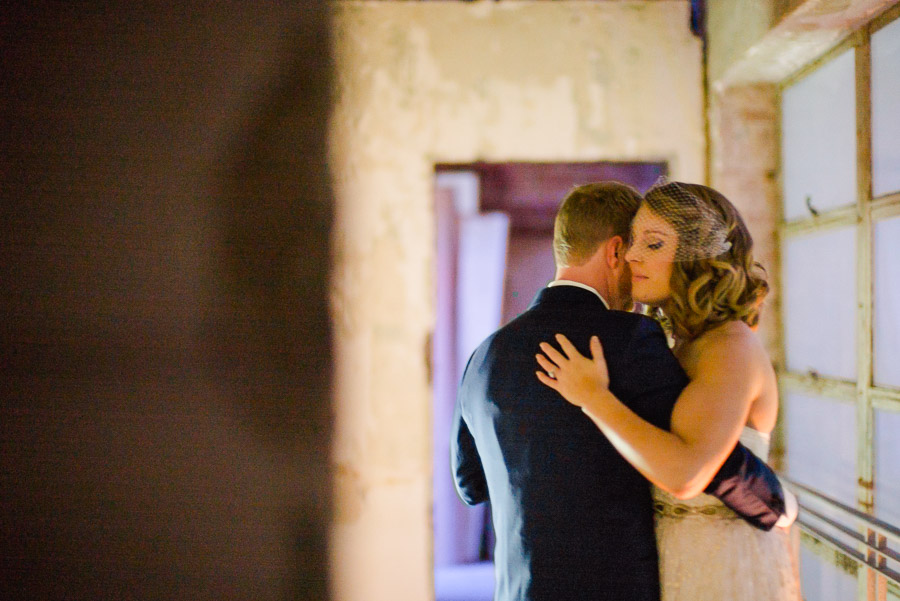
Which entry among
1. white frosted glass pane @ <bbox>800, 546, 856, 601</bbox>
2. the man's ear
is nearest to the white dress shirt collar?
the man's ear

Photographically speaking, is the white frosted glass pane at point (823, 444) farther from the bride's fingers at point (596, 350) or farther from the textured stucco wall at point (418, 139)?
the bride's fingers at point (596, 350)

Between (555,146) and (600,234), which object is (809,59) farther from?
(600,234)

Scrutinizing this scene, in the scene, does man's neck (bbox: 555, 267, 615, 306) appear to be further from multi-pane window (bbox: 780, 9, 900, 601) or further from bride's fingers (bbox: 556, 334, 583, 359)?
multi-pane window (bbox: 780, 9, 900, 601)

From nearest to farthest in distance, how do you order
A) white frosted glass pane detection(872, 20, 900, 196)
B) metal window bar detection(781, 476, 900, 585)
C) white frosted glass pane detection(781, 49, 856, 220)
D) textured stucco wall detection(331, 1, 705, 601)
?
metal window bar detection(781, 476, 900, 585) → white frosted glass pane detection(872, 20, 900, 196) → white frosted glass pane detection(781, 49, 856, 220) → textured stucco wall detection(331, 1, 705, 601)

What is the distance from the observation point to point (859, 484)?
2.23 meters

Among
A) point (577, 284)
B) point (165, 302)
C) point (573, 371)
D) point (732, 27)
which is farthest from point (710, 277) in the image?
point (165, 302)

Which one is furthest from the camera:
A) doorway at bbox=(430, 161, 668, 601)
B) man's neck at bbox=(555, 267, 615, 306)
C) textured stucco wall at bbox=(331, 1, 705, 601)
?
doorway at bbox=(430, 161, 668, 601)

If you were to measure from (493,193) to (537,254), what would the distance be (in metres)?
0.53

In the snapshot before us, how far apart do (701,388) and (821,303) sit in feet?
4.54

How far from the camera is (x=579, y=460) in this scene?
1.50 meters

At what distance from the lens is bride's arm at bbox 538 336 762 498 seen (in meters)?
1.36

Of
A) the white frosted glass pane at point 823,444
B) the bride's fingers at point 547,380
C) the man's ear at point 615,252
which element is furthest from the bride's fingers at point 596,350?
the white frosted glass pane at point 823,444

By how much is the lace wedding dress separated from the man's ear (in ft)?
1.98

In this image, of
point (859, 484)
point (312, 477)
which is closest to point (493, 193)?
point (312, 477)
